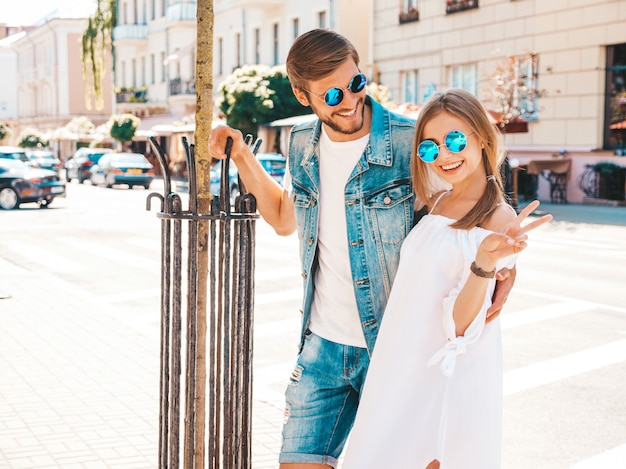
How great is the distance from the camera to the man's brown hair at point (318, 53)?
286 cm

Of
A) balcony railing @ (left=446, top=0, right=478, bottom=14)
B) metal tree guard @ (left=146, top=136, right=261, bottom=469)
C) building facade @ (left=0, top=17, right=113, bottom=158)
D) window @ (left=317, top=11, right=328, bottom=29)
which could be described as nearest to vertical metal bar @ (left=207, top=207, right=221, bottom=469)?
metal tree guard @ (left=146, top=136, right=261, bottom=469)

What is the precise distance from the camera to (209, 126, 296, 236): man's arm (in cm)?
313

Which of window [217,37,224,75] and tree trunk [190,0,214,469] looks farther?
window [217,37,224,75]

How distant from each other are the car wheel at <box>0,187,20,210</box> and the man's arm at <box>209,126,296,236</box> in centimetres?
2089

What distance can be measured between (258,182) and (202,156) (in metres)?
0.23

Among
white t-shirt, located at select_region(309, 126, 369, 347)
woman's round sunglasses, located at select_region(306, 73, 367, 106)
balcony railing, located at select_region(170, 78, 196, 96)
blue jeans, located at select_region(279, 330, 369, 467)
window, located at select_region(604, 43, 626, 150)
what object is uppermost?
balcony railing, located at select_region(170, 78, 196, 96)

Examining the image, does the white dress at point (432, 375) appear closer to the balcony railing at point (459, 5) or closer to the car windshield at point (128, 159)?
the balcony railing at point (459, 5)

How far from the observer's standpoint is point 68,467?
445cm

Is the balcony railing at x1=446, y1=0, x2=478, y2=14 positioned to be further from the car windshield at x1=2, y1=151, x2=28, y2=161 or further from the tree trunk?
the tree trunk

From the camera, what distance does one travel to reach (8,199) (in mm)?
23078

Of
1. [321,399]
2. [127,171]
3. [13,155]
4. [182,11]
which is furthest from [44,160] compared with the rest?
[321,399]

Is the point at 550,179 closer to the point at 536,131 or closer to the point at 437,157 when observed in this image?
the point at 536,131

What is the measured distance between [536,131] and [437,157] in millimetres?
22720

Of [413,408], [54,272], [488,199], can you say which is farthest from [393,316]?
[54,272]
